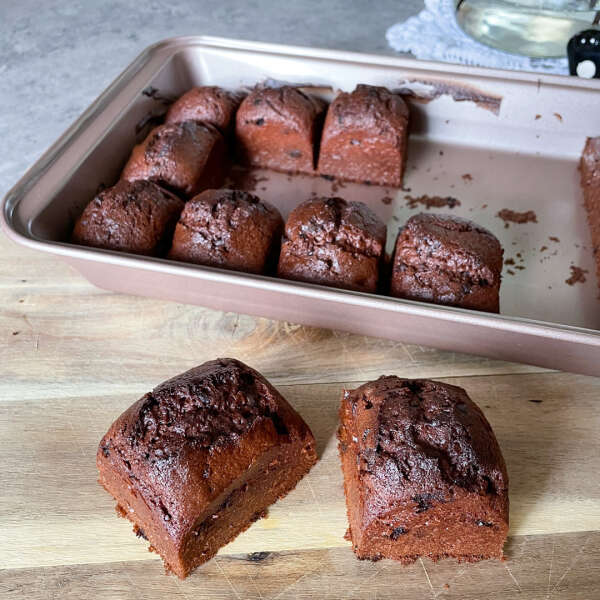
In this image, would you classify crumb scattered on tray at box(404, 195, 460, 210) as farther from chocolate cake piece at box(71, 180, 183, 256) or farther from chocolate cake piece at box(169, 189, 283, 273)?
chocolate cake piece at box(71, 180, 183, 256)

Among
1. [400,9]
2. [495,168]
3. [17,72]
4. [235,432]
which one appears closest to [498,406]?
[235,432]

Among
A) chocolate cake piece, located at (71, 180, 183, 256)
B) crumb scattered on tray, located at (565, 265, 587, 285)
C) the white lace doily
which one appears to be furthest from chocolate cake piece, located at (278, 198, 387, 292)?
the white lace doily

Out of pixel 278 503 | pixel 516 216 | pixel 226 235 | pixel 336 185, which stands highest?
pixel 226 235

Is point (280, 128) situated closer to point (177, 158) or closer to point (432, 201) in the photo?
point (177, 158)

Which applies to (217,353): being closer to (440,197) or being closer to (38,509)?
(38,509)

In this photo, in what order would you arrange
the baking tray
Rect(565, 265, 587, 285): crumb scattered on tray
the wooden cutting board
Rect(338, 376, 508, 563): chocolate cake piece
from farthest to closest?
Rect(565, 265, 587, 285): crumb scattered on tray < the baking tray < the wooden cutting board < Rect(338, 376, 508, 563): chocolate cake piece

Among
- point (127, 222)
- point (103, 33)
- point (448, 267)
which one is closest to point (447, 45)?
point (448, 267)

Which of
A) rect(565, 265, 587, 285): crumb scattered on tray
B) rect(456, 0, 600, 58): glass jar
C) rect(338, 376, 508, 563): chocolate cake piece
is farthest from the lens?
rect(456, 0, 600, 58): glass jar
